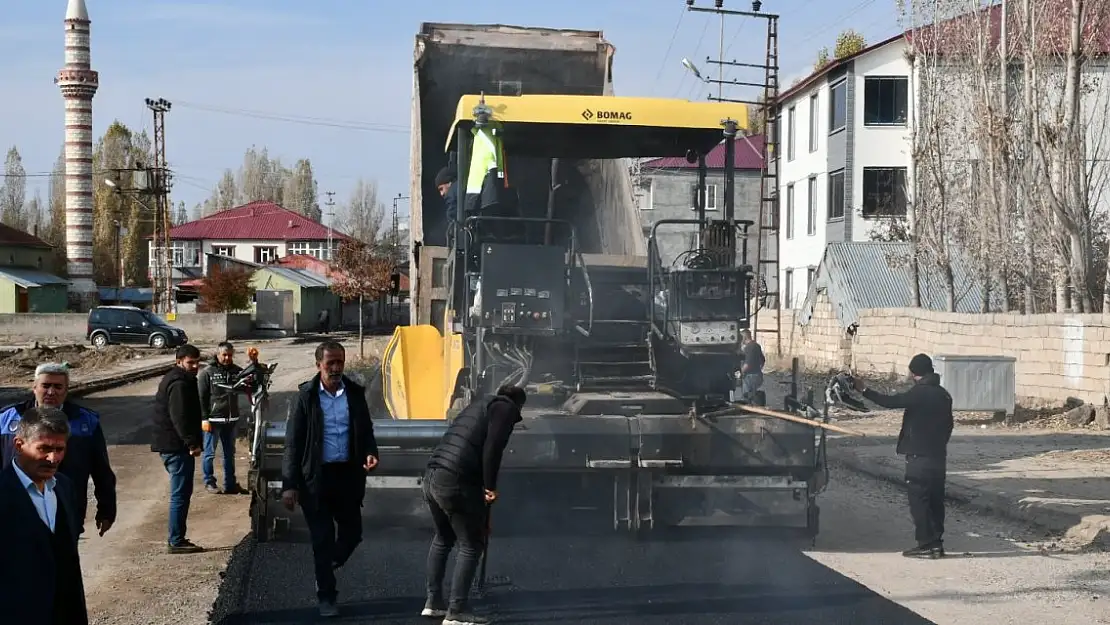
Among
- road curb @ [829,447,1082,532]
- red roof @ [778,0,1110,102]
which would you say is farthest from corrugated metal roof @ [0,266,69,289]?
road curb @ [829,447,1082,532]

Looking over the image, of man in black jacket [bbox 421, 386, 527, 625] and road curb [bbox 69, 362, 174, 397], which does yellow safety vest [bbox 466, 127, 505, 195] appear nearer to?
man in black jacket [bbox 421, 386, 527, 625]

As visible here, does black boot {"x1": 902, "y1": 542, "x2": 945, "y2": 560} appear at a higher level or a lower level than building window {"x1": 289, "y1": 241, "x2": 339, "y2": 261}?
lower

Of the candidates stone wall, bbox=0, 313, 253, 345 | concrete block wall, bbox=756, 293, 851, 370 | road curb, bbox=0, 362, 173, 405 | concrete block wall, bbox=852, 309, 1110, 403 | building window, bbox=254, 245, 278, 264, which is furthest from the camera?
building window, bbox=254, 245, 278, 264

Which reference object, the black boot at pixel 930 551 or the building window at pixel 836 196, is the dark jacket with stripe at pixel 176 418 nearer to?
the black boot at pixel 930 551

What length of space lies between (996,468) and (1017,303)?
1351 centimetres

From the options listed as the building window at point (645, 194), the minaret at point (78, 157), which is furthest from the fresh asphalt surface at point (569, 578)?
the minaret at point (78, 157)

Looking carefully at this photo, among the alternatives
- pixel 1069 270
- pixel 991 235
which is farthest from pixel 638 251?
pixel 991 235

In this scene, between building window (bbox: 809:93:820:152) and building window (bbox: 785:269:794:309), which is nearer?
building window (bbox: 809:93:820:152)

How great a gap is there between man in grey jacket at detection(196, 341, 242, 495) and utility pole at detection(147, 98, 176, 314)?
46861mm

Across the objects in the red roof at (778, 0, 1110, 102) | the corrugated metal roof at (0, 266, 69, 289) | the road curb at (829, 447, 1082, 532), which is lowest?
the road curb at (829, 447, 1082, 532)

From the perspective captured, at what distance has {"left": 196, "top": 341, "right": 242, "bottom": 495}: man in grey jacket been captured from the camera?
1144 centimetres

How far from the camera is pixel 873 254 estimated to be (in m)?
32.8

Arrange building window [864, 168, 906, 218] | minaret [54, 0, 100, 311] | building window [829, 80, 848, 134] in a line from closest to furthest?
building window [864, 168, 906, 218] < building window [829, 80, 848, 134] < minaret [54, 0, 100, 311]

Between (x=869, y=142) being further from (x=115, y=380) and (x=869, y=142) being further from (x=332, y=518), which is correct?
(x=332, y=518)
